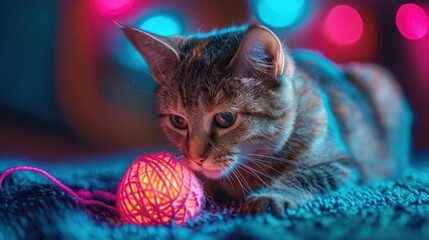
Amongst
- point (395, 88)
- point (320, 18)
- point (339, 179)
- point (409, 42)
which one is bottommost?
point (339, 179)

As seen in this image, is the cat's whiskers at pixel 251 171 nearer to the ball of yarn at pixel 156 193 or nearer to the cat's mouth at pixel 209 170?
the cat's mouth at pixel 209 170

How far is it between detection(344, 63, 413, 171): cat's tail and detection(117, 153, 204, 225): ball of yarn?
108cm

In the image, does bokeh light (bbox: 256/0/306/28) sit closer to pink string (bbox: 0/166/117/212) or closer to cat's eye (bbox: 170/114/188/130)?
cat's eye (bbox: 170/114/188/130)

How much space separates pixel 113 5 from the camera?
2.54 metres

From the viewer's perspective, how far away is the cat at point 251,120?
123 centimetres

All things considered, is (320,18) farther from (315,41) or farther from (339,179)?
(339,179)

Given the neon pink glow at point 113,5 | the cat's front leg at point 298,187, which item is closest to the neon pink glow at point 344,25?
the neon pink glow at point 113,5

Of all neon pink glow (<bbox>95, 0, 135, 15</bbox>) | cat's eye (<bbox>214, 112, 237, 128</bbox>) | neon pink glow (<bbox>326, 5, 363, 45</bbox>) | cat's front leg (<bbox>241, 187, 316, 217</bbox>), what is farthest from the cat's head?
neon pink glow (<bbox>326, 5, 363, 45</bbox>)

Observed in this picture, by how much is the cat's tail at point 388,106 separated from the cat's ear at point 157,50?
0.96m

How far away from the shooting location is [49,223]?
3.31 feet

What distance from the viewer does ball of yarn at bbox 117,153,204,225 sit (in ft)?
3.56

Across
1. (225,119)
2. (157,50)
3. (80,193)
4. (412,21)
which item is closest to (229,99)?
(225,119)

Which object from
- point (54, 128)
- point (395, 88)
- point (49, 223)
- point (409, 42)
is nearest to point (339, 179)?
point (49, 223)

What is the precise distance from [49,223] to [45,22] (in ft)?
5.59
